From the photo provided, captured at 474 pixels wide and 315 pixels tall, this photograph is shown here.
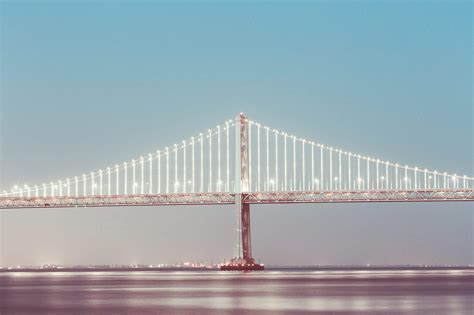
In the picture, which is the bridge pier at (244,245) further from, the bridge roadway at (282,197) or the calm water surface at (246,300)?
the calm water surface at (246,300)

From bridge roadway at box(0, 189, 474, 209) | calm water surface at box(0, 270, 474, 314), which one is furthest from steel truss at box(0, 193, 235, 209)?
calm water surface at box(0, 270, 474, 314)

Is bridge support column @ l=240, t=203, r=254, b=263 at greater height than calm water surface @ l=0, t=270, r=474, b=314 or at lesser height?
greater

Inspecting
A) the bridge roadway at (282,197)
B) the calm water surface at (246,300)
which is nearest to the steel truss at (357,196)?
the bridge roadway at (282,197)

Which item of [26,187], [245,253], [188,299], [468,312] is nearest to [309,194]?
[245,253]

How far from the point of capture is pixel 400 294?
38969mm

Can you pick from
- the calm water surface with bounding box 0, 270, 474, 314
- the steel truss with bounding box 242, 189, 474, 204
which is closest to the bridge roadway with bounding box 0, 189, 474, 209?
the steel truss with bounding box 242, 189, 474, 204

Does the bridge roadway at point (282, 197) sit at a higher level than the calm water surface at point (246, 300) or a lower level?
higher

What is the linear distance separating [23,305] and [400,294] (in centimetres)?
1184

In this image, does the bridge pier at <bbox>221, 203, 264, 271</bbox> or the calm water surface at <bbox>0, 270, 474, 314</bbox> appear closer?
the calm water surface at <bbox>0, 270, 474, 314</bbox>

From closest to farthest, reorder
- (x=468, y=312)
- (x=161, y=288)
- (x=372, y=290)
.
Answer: (x=468, y=312) < (x=372, y=290) < (x=161, y=288)

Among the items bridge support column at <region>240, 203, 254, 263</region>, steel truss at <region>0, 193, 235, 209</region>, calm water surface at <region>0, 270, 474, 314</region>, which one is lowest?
calm water surface at <region>0, 270, 474, 314</region>

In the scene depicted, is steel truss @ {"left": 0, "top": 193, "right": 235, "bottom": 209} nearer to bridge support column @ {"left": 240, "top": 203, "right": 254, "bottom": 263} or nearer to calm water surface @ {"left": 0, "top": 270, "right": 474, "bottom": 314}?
bridge support column @ {"left": 240, "top": 203, "right": 254, "bottom": 263}

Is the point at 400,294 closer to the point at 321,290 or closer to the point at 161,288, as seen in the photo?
the point at 321,290

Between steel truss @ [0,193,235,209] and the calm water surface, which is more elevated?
steel truss @ [0,193,235,209]
